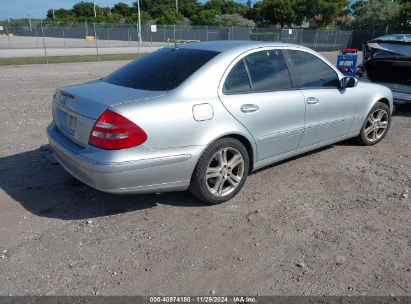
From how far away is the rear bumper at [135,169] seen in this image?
10.5 feet

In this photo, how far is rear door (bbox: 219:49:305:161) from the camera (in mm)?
3812

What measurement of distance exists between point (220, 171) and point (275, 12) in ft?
219

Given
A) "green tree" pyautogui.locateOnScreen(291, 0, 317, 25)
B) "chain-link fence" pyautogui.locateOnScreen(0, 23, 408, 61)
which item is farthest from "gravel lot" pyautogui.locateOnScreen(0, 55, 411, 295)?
"green tree" pyautogui.locateOnScreen(291, 0, 317, 25)

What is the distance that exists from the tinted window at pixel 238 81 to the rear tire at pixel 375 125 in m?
2.49

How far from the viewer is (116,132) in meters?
3.15

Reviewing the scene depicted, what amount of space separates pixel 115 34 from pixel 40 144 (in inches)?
1726

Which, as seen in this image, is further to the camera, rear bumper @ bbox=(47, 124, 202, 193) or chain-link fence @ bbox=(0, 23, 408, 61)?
chain-link fence @ bbox=(0, 23, 408, 61)

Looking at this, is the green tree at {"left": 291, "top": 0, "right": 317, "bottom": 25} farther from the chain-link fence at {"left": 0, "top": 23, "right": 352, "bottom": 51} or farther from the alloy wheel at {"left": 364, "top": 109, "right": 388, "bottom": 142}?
the alloy wheel at {"left": 364, "top": 109, "right": 388, "bottom": 142}

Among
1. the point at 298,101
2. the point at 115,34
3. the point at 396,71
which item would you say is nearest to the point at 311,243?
the point at 298,101

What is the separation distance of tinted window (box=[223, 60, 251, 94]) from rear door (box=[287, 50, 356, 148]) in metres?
0.77

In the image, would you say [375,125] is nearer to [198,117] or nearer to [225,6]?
[198,117]

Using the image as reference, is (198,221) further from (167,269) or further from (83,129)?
(83,129)

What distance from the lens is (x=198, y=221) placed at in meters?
3.63

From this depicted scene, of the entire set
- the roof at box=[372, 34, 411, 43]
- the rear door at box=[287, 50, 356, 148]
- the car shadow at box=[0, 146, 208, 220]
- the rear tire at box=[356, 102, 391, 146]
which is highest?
the roof at box=[372, 34, 411, 43]
